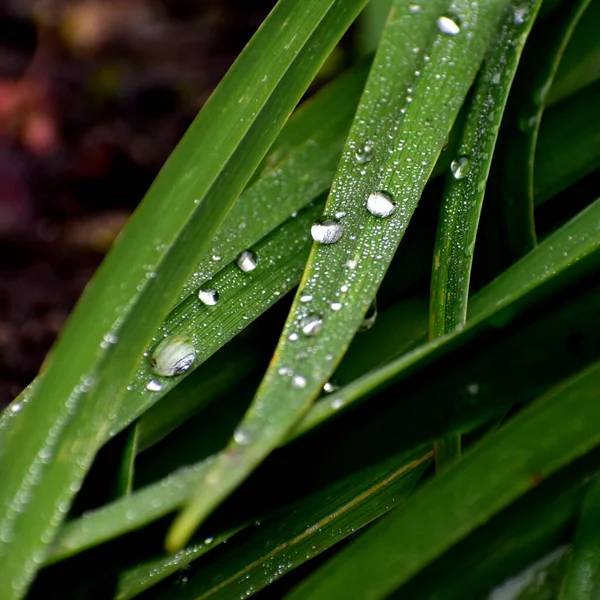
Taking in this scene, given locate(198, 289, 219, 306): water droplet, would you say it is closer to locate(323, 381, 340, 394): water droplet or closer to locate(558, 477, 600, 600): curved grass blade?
locate(323, 381, 340, 394): water droplet

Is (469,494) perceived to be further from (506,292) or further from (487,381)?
(506,292)

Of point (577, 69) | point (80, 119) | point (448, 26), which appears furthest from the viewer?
point (80, 119)

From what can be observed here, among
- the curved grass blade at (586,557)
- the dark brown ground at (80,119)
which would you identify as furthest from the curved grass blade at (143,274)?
the dark brown ground at (80,119)

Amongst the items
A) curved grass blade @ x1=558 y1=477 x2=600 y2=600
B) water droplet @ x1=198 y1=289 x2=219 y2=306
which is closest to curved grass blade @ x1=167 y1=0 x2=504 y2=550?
water droplet @ x1=198 y1=289 x2=219 y2=306

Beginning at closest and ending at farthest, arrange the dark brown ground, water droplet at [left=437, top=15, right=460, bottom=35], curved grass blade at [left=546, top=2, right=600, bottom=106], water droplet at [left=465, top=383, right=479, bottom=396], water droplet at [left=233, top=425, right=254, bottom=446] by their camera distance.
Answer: water droplet at [left=233, top=425, right=254, bottom=446] < water droplet at [left=465, top=383, right=479, bottom=396] < water droplet at [left=437, top=15, right=460, bottom=35] < curved grass blade at [left=546, top=2, right=600, bottom=106] < the dark brown ground

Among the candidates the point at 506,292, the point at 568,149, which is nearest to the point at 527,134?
the point at 568,149
